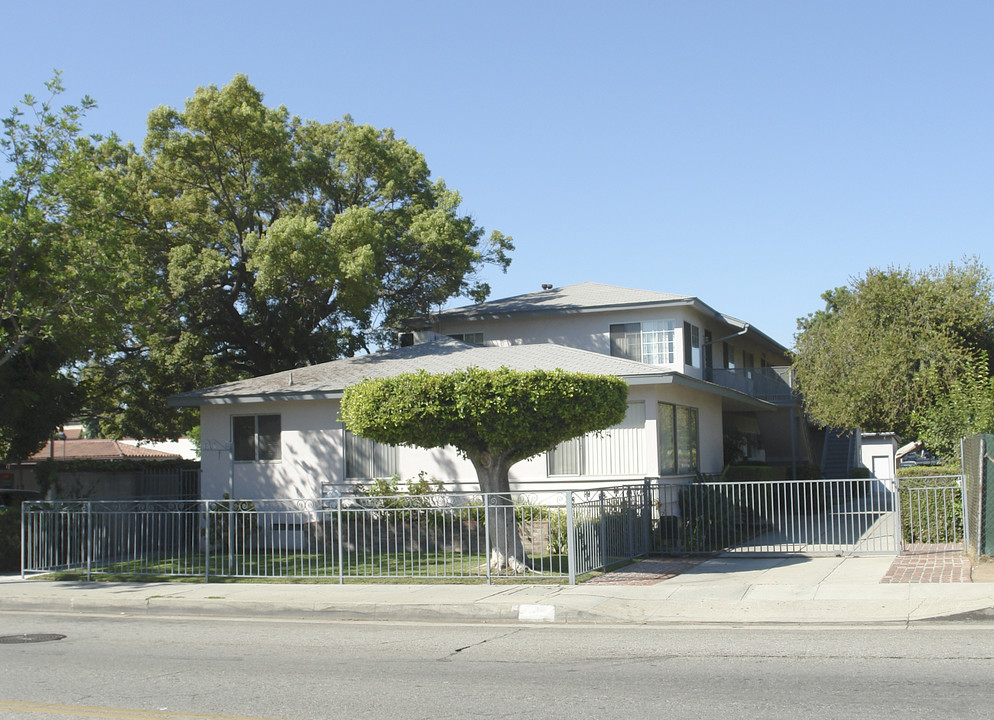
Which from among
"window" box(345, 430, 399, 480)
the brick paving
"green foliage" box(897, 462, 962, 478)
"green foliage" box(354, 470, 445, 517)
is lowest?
the brick paving

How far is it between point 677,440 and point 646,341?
28.6 ft

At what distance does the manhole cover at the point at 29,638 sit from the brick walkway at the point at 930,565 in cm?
1112

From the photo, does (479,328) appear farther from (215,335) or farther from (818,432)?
(818,432)

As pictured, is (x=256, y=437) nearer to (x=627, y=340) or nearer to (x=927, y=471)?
(x=627, y=340)

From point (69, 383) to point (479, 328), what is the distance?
543 inches

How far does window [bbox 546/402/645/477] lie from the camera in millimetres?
19922

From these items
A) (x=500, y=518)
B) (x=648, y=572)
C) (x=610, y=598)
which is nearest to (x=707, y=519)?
(x=648, y=572)

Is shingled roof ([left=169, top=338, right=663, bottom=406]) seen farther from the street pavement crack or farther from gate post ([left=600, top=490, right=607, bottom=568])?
the street pavement crack

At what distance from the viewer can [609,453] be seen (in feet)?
66.1

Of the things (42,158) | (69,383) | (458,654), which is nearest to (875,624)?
(458,654)

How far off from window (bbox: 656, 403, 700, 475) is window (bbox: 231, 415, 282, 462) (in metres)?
8.68

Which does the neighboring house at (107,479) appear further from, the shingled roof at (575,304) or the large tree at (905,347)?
the large tree at (905,347)

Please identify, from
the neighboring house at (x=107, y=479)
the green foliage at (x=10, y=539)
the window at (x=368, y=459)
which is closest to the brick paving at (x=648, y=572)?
the window at (x=368, y=459)

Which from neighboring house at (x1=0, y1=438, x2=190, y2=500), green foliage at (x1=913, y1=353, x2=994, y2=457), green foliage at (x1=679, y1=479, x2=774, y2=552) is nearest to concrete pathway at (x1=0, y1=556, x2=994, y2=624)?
green foliage at (x1=679, y1=479, x2=774, y2=552)
